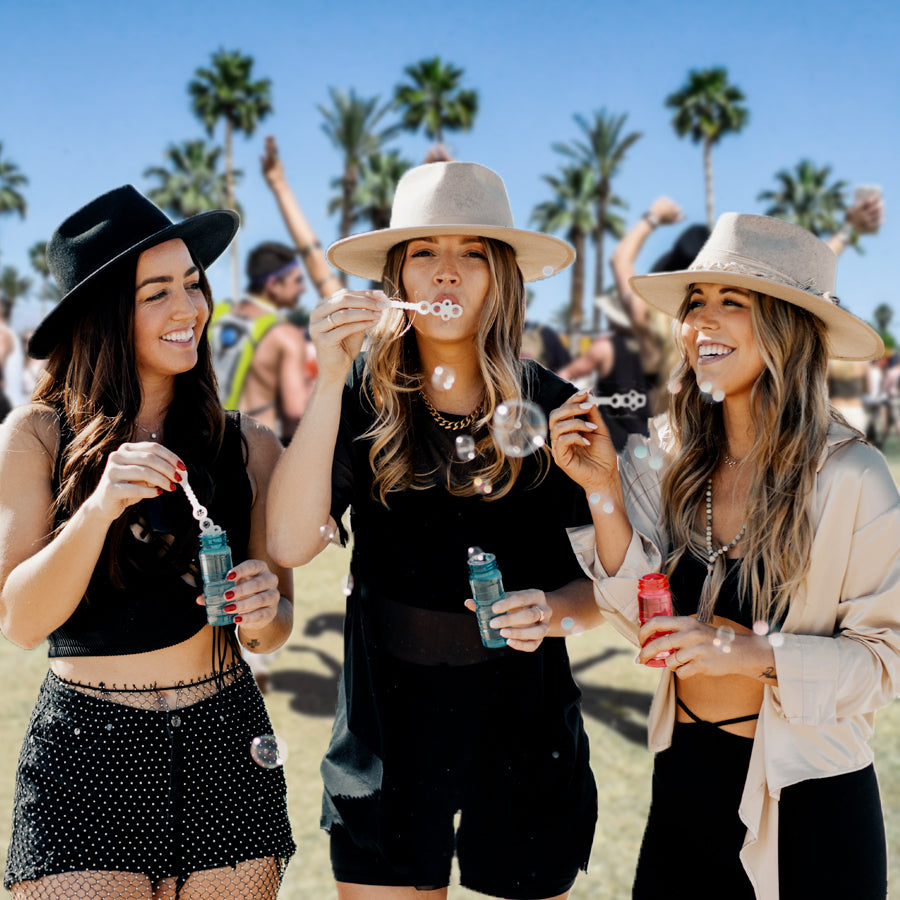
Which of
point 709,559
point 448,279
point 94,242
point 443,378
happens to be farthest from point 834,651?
point 94,242

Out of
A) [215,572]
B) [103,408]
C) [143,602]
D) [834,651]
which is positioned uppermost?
[103,408]

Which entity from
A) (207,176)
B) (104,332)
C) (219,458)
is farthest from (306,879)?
(207,176)

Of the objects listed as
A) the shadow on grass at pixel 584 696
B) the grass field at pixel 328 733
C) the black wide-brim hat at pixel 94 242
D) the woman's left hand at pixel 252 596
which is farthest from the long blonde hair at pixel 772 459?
the shadow on grass at pixel 584 696

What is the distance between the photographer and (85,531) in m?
1.84

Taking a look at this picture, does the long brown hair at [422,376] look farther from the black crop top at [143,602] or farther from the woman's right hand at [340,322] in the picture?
the black crop top at [143,602]

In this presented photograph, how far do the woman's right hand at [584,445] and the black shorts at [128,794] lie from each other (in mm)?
995

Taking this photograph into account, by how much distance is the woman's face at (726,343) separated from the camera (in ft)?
6.98

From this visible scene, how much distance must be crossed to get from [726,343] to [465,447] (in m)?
0.68

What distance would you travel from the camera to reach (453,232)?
85.1 inches

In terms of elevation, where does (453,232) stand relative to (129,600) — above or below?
above

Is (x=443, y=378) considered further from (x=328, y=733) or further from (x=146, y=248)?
(x=328, y=733)

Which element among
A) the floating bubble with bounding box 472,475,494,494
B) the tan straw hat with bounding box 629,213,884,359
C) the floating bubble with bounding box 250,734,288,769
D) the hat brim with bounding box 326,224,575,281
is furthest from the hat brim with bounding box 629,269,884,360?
the floating bubble with bounding box 250,734,288,769

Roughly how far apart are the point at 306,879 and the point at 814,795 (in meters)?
2.22

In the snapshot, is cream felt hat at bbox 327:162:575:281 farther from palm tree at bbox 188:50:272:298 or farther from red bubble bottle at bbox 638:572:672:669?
palm tree at bbox 188:50:272:298
